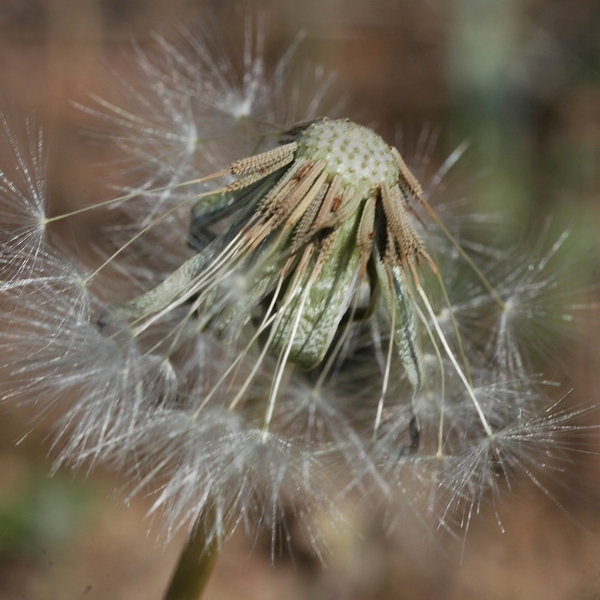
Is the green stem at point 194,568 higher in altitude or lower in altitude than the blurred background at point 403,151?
lower

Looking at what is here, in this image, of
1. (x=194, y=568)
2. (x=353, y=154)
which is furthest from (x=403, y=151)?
(x=194, y=568)

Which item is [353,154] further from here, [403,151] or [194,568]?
[403,151]

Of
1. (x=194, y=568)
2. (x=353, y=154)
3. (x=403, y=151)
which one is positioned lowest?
(x=194, y=568)

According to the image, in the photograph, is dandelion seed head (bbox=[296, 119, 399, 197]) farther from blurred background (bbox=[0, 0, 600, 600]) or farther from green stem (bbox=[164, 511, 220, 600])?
blurred background (bbox=[0, 0, 600, 600])

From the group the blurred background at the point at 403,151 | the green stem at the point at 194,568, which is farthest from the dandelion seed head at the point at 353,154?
the blurred background at the point at 403,151

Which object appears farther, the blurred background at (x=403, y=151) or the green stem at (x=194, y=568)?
the blurred background at (x=403, y=151)

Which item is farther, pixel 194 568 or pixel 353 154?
→ pixel 194 568

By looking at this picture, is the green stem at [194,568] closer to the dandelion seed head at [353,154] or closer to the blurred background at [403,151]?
the blurred background at [403,151]

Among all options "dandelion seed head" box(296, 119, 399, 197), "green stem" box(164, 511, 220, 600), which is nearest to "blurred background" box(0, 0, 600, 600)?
"green stem" box(164, 511, 220, 600)

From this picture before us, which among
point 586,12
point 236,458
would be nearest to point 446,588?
point 236,458
